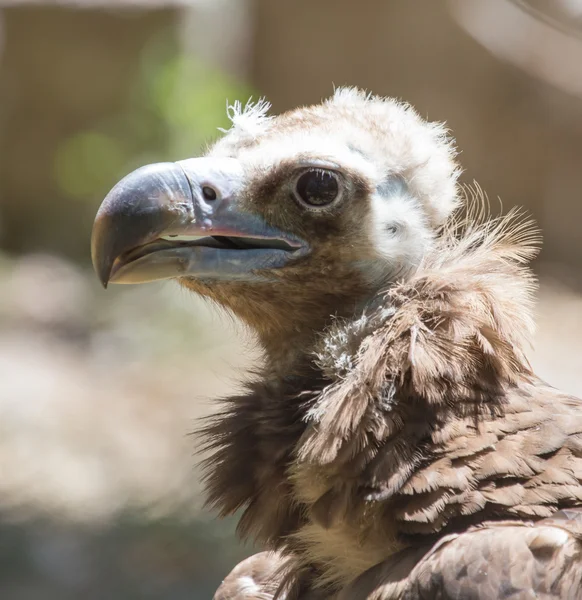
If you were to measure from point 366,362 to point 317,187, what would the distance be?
528 mm

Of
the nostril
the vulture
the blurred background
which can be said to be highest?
the blurred background

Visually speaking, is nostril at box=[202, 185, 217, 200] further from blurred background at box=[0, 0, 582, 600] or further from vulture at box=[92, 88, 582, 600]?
blurred background at box=[0, 0, 582, 600]

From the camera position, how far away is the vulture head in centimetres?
272

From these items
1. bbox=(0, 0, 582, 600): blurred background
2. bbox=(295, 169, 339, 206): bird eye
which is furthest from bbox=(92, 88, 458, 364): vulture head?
bbox=(0, 0, 582, 600): blurred background

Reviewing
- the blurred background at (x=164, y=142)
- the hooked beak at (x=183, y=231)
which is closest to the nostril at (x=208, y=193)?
the hooked beak at (x=183, y=231)

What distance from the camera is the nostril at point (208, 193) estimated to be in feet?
9.14

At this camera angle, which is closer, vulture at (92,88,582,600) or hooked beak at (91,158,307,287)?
vulture at (92,88,582,600)

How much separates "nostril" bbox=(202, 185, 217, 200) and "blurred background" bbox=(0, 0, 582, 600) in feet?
14.4

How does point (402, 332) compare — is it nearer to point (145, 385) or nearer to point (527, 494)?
point (527, 494)

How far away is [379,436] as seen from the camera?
247 cm

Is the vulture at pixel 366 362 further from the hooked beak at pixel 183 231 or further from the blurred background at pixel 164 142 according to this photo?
the blurred background at pixel 164 142

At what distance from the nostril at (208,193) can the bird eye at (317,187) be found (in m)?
0.23

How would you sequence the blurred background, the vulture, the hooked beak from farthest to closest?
the blurred background → the hooked beak → the vulture

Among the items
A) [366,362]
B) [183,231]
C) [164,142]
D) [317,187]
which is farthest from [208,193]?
[164,142]
